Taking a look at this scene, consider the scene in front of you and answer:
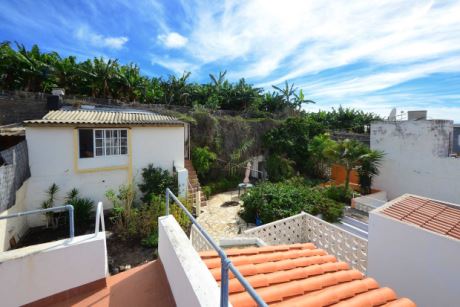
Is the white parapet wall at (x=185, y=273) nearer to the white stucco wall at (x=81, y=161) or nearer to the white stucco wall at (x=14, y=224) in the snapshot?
the white stucco wall at (x=14, y=224)

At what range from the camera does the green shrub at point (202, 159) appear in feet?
53.4

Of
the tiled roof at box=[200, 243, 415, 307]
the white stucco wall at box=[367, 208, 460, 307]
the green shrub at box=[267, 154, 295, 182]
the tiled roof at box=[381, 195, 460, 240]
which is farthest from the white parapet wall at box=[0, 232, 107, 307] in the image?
the green shrub at box=[267, 154, 295, 182]

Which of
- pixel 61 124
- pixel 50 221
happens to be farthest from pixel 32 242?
pixel 61 124

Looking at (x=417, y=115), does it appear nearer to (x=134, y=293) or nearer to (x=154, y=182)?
(x=154, y=182)

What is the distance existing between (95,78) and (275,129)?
1708 cm

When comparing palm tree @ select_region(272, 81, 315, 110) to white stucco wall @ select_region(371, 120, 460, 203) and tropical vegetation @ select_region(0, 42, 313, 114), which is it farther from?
white stucco wall @ select_region(371, 120, 460, 203)

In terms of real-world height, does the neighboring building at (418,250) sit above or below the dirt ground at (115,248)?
above

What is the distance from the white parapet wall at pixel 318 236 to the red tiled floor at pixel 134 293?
477cm

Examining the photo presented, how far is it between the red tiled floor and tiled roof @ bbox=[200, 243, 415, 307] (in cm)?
71

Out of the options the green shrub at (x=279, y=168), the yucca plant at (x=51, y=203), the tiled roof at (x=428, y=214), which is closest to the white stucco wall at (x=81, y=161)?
the yucca plant at (x=51, y=203)

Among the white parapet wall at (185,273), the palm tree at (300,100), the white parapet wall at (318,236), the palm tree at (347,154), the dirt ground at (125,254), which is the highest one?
the palm tree at (300,100)

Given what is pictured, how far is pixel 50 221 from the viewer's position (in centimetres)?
1011

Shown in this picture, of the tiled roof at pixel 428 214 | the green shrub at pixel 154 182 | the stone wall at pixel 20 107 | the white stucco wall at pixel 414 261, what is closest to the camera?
the white stucco wall at pixel 414 261

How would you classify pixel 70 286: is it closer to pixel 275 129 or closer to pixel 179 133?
pixel 179 133
